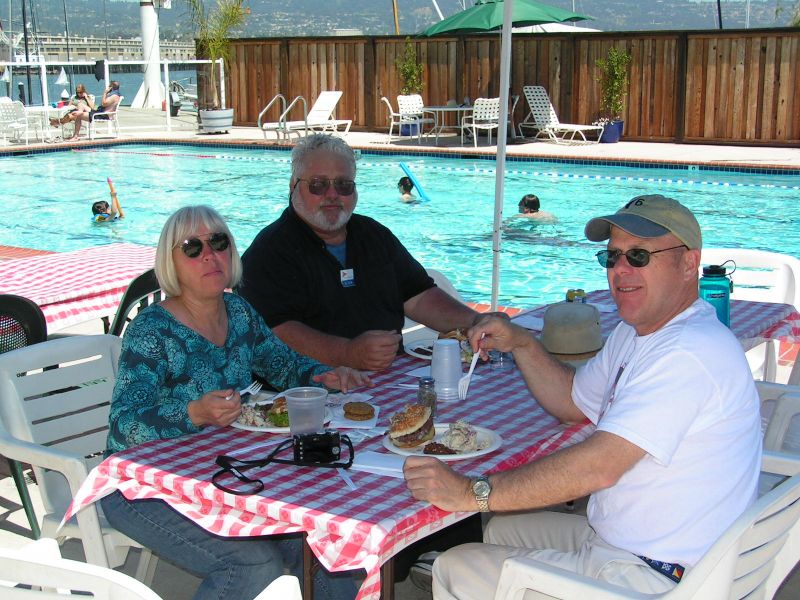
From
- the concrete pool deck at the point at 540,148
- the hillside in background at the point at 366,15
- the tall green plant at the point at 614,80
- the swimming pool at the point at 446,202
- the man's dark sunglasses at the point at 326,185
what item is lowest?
the swimming pool at the point at 446,202

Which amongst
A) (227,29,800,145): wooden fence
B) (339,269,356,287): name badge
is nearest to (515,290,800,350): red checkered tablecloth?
(339,269,356,287): name badge

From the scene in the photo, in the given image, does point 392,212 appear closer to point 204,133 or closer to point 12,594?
point 204,133

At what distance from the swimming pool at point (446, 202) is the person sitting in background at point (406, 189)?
12 cm

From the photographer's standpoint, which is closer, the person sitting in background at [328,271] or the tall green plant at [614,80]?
the person sitting in background at [328,271]

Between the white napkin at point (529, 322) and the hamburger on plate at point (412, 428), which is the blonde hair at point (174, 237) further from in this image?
the white napkin at point (529, 322)

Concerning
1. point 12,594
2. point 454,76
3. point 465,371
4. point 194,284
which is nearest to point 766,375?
point 465,371

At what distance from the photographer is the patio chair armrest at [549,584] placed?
6.06 ft

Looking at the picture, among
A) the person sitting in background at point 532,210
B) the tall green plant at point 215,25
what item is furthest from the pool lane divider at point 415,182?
the tall green plant at point 215,25

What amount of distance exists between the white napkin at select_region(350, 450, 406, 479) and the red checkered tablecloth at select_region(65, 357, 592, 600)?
23mm

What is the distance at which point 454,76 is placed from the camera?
1827 centimetres

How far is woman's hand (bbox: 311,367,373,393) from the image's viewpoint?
2.72 meters

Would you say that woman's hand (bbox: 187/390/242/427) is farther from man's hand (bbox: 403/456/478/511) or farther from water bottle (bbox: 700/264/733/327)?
water bottle (bbox: 700/264/733/327)

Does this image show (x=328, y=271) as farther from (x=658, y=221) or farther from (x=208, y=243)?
(x=658, y=221)

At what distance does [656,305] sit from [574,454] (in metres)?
0.39
